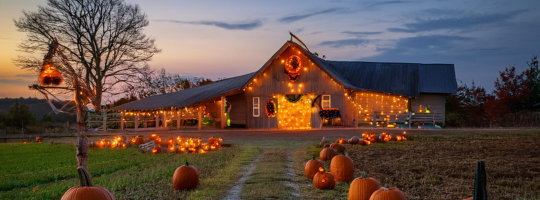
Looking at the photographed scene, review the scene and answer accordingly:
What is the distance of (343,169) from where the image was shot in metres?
9.38

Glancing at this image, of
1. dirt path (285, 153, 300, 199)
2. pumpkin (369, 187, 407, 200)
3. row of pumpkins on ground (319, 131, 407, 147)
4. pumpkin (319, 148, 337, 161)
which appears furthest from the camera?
row of pumpkins on ground (319, 131, 407, 147)

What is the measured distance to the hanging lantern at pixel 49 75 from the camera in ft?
26.4

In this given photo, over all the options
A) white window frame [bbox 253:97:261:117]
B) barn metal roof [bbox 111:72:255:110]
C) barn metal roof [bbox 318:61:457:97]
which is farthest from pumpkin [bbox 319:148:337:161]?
barn metal roof [bbox 318:61:457:97]

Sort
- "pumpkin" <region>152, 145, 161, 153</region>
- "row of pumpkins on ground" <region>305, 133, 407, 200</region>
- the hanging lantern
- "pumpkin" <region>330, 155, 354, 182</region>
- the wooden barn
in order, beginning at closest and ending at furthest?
"row of pumpkins on ground" <region>305, 133, 407, 200</region> → the hanging lantern → "pumpkin" <region>330, 155, 354, 182</region> → "pumpkin" <region>152, 145, 161, 153</region> → the wooden barn

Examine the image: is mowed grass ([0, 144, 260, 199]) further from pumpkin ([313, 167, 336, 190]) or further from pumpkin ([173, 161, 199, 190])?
pumpkin ([313, 167, 336, 190])

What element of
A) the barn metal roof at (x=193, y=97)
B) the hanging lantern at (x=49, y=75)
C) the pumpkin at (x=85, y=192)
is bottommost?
the pumpkin at (x=85, y=192)

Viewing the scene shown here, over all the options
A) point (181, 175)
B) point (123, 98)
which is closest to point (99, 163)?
point (181, 175)

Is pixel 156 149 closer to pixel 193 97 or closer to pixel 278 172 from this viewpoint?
pixel 278 172

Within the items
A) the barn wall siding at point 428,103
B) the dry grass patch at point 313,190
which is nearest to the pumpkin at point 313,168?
the dry grass patch at point 313,190

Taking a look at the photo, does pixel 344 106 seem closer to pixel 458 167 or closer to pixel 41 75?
pixel 458 167

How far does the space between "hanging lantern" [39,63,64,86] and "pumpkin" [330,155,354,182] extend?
572 cm

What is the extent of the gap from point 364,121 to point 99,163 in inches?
918

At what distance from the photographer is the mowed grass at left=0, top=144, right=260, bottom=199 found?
8.62 m

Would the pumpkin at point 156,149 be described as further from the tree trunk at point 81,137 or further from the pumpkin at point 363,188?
the pumpkin at point 363,188
